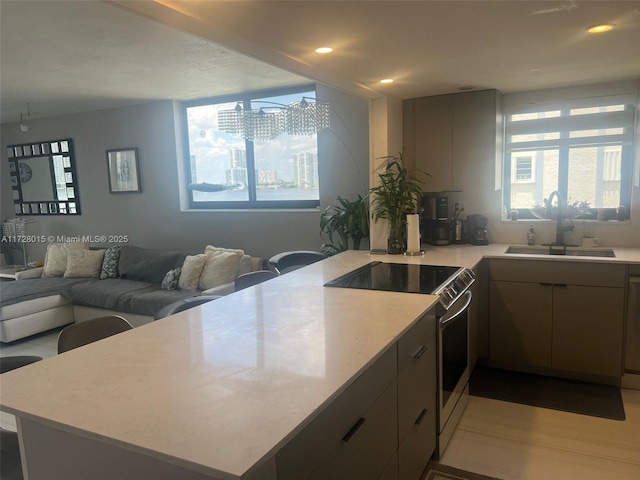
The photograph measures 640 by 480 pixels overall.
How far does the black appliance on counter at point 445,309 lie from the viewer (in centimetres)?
235

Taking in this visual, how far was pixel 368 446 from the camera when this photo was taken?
157cm

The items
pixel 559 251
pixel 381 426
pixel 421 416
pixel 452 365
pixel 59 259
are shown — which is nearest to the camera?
pixel 381 426

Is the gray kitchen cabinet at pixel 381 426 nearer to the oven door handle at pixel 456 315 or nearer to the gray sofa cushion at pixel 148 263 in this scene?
the oven door handle at pixel 456 315

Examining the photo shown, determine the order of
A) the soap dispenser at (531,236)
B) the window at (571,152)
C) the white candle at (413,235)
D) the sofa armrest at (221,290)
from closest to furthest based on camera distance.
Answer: the white candle at (413,235) < the window at (571,152) < the soap dispenser at (531,236) < the sofa armrest at (221,290)

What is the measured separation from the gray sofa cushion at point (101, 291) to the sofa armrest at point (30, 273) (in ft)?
3.85

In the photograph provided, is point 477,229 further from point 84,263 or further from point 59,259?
point 59,259

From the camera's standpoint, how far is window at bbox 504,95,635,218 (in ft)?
11.8

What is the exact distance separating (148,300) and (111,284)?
0.87 m

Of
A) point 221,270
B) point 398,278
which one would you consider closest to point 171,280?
point 221,270

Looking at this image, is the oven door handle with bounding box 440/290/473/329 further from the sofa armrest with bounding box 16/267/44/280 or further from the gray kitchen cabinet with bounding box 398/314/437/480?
the sofa armrest with bounding box 16/267/44/280

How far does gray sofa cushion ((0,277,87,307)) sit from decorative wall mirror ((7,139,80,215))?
1.33 metres

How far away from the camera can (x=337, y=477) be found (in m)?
1.36

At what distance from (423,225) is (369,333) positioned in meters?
2.48

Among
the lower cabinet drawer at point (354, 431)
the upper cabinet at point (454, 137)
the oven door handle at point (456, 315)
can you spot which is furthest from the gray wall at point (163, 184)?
the lower cabinet drawer at point (354, 431)
